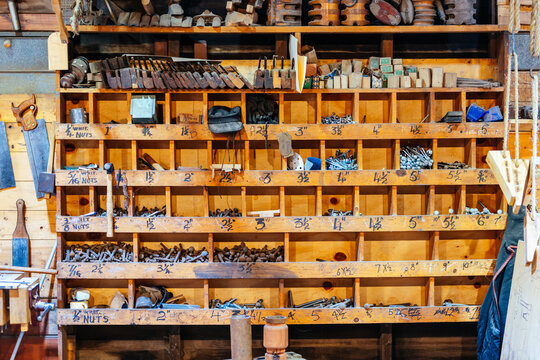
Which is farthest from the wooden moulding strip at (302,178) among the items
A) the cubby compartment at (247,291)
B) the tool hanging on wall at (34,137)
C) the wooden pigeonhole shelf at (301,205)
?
the cubby compartment at (247,291)

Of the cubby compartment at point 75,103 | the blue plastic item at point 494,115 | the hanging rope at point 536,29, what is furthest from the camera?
the cubby compartment at point 75,103

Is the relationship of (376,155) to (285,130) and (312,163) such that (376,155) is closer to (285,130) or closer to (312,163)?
(312,163)

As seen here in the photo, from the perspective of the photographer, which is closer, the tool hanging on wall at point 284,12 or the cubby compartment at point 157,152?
the tool hanging on wall at point 284,12

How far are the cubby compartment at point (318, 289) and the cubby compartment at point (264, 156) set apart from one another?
1.03 metres

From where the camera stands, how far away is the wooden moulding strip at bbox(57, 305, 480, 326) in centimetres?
441

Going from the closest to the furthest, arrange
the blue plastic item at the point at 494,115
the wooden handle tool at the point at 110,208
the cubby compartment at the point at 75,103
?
the wooden handle tool at the point at 110,208, the blue plastic item at the point at 494,115, the cubby compartment at the point at 75,103

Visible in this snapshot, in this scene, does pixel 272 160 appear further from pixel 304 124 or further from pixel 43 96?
pixel 43 96

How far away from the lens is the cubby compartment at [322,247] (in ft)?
15.3

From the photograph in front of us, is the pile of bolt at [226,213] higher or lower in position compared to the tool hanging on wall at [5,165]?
lower

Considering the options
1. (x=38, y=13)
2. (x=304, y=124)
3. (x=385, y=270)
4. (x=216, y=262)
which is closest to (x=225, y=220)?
(x=216, y=262)

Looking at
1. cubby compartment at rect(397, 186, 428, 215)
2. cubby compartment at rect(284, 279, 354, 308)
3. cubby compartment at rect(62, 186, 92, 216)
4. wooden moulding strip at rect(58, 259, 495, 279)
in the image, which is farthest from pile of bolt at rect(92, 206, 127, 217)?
cubby compartment at rect(397, 186, 428, 215)

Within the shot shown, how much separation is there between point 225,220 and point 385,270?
1373mm

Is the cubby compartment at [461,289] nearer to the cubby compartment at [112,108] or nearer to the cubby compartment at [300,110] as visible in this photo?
the cubby compartment at [300,110]

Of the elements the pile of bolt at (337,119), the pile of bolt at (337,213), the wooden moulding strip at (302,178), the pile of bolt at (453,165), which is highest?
the pile of bolt at (337,119)
